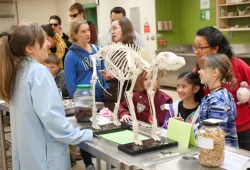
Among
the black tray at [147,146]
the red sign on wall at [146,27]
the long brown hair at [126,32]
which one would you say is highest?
the red sign on wall at [146,27]

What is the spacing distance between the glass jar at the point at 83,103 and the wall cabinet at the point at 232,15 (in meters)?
4.49

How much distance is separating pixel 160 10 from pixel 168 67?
618cm

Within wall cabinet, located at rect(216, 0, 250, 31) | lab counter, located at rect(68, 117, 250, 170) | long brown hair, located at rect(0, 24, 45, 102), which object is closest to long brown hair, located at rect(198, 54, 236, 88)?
lab counter, located at rect(68, 117, 250, 170)

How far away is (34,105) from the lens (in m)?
1.73

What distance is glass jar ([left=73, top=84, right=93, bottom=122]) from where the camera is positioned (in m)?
2.12

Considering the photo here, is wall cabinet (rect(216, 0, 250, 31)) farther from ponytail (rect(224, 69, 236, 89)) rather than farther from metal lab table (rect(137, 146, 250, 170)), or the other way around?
metal lab table (rect(137, 146, 250, 170))

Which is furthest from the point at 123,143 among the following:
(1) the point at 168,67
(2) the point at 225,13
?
(2) the point at 225,13

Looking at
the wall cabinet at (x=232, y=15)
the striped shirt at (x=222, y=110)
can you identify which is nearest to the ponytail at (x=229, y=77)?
the striped shirt at (x=222, y=110)

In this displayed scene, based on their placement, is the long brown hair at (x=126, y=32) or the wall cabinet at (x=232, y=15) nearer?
the long brown hair at (x=126, y=32)

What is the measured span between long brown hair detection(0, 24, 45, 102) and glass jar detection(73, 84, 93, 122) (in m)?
0.41

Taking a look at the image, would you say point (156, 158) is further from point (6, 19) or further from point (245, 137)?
point (6, 19)

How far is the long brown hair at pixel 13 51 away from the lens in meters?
1.81

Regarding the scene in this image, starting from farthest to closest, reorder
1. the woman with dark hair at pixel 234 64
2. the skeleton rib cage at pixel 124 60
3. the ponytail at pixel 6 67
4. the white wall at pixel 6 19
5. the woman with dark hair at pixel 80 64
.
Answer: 1. the white wall at pixel 6 19
2. the woman with dark hair at pixel 80 64
3. the woman with dark hair at pixel 234 64
4. the ponytail at pixel 6 67
5. the skeleton rib cage at pixel 124 60

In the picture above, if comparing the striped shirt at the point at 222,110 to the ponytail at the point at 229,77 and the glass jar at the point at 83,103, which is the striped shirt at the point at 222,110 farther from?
the glass jar at the point at 83,103
